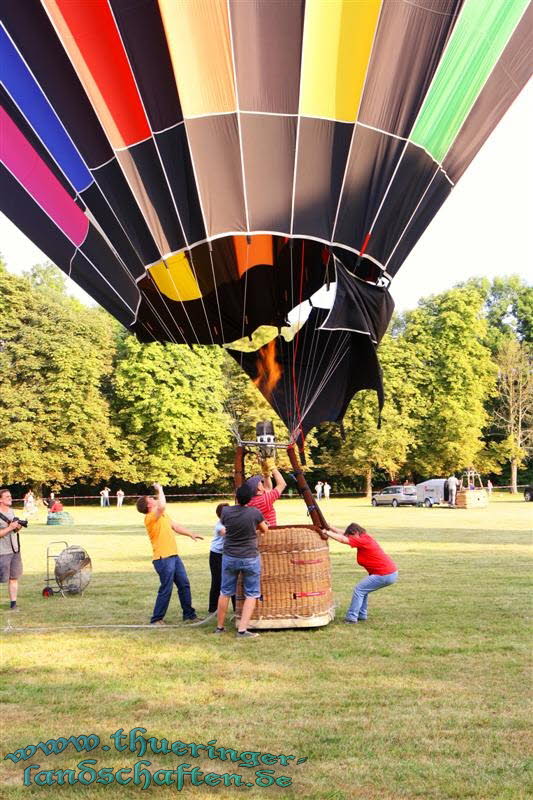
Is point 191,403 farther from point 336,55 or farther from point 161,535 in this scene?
point 336,55

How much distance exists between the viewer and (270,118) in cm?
780

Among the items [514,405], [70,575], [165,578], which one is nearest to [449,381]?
[514,405]

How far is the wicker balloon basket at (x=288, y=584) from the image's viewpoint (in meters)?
7.87

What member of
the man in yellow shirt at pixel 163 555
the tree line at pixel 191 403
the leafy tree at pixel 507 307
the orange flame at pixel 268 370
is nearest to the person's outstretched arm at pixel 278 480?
the man in yellow shirt at pixel 163 555

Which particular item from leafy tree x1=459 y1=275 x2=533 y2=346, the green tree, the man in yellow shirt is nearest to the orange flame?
the man in yellow shirt

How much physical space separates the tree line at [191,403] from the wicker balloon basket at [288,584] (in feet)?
98.7

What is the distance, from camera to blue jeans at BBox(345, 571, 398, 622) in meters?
8.12

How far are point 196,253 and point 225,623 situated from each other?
3895 mm

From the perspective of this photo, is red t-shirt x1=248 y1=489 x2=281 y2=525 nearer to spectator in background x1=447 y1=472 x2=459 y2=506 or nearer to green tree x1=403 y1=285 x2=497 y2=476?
spectator in background x1=447 y1=472 x2=459 y2=506

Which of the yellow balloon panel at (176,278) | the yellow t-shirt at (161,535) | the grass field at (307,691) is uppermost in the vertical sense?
the yellow balloon panel at (176,278)

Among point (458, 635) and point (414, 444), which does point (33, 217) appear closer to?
point (458, 635)

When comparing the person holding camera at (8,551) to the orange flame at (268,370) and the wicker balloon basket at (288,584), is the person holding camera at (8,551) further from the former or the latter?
the orange flame at (268,370)

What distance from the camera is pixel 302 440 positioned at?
9.43 meters

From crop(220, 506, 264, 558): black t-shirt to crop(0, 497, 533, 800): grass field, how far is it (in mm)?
796
